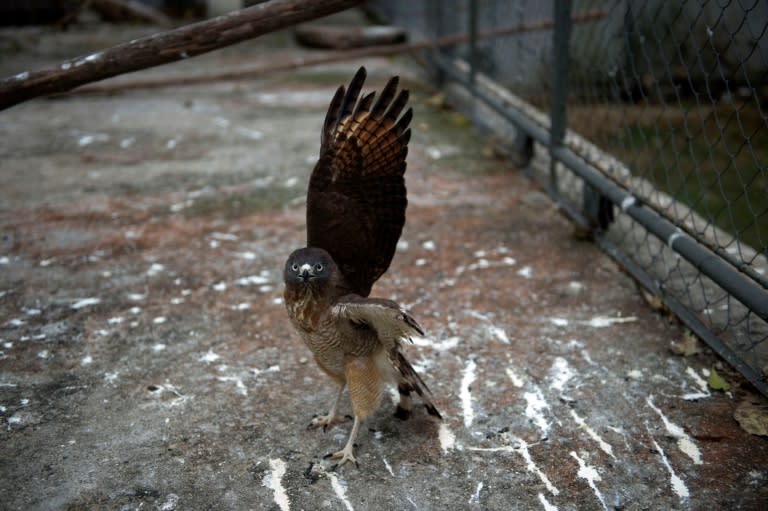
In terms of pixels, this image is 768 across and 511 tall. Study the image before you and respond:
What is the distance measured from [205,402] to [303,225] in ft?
5.71

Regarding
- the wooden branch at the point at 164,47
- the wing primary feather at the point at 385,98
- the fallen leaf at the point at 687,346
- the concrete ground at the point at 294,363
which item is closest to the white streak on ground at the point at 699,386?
the concrete ground at the point at 294,363

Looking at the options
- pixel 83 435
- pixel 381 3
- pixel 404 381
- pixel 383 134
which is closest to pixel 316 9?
pixel 383 134

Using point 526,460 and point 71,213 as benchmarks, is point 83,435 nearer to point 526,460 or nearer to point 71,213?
point 526,460

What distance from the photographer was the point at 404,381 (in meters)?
2.74

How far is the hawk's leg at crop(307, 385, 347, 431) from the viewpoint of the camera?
9.23ft

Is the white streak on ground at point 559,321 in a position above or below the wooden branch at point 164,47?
below

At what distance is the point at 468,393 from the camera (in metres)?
2.97

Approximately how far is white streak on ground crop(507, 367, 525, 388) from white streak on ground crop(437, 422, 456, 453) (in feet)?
1.29

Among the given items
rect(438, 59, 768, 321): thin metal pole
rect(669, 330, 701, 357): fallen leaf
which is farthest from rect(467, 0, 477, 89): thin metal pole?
rect(669, 330, 701, 357): fallen leaf

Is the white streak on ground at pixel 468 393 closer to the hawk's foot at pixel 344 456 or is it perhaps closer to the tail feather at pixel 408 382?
the tail feather at pixel 408 382

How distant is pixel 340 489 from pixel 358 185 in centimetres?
109

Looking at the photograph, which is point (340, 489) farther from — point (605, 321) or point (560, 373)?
point (605, 321)

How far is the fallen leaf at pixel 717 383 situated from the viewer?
2900mm

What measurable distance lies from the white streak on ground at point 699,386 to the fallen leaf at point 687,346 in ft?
0.36
